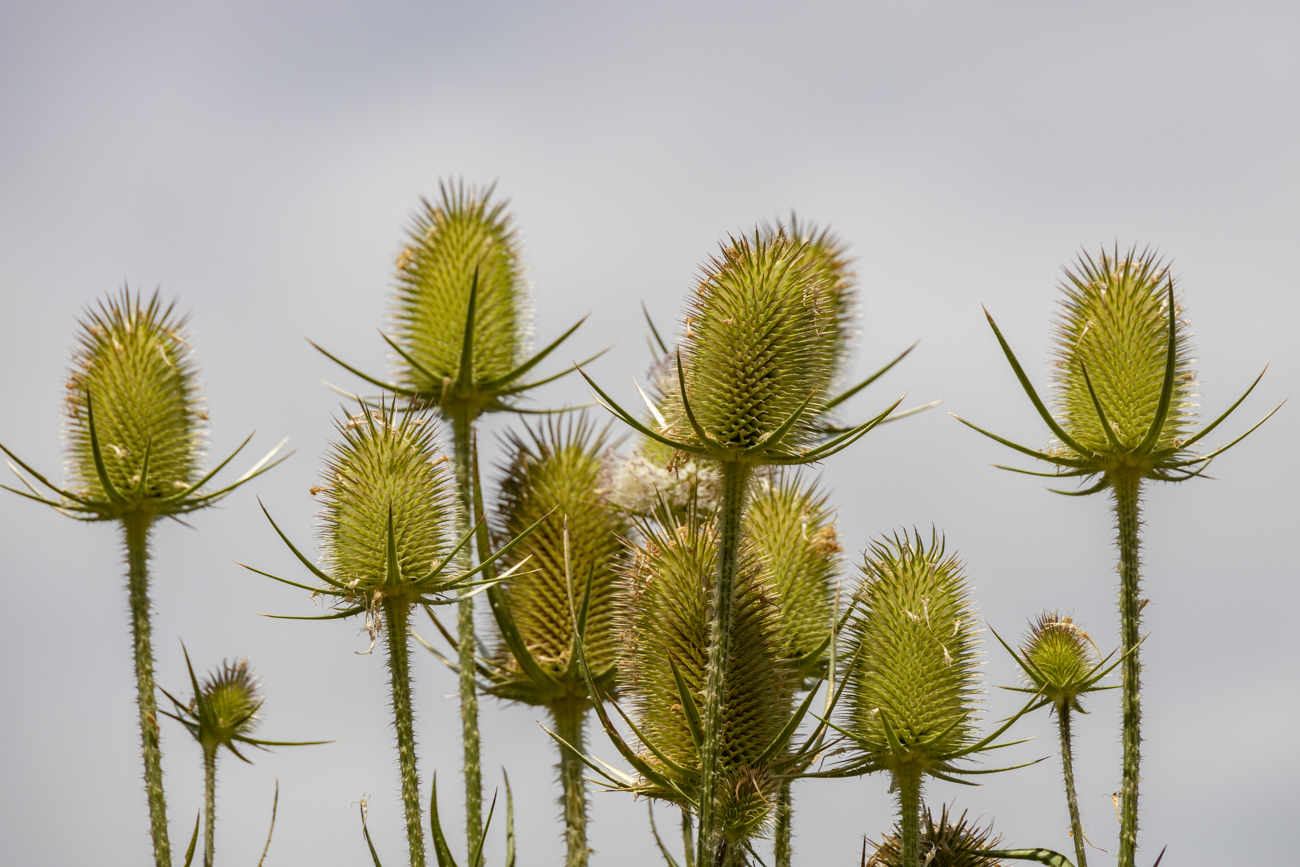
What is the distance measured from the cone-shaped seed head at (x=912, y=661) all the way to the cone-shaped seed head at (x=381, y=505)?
5.15 ft

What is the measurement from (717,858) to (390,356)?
114 inches

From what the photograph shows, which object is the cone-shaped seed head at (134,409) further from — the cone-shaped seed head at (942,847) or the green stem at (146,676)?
the cone-shaped seed head at (942,847)

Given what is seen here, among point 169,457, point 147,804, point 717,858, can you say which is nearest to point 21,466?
point 169,457

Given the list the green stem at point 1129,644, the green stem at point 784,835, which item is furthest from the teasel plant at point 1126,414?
the green stem at point 784,835

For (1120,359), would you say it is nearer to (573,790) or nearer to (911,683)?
(911,683)

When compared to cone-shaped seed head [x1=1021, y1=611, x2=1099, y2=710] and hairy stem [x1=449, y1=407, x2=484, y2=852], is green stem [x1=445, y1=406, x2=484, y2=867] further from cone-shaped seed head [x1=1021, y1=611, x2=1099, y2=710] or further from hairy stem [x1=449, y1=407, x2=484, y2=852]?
cone-shaped seed head [x1=1021, y1=611, x2=1099, y2=710]

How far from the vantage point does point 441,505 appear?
14.8ft

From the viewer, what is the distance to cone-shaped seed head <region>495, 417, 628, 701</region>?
5410mm

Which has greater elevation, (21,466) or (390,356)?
(390,356)

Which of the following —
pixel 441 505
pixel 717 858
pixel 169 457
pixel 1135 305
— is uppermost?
pixel 1135 305

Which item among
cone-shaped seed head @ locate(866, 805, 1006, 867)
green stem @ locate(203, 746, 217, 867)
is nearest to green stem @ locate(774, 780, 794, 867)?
cone-shaped seed head @ locate(866, 805, 1006, 867)

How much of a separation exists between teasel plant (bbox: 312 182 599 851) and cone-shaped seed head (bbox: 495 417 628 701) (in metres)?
0.32

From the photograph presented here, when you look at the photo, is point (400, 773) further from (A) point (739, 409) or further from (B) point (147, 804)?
(A) point (739, 409)

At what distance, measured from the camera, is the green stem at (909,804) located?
4223 millimetres
